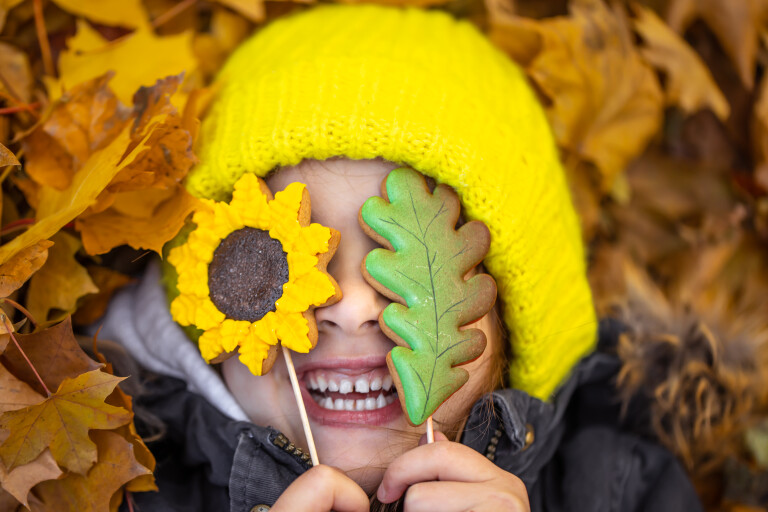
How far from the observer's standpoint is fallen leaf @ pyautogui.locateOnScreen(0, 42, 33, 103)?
139cm

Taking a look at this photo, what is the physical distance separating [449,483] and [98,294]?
0.85 metres

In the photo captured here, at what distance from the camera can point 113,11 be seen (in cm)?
149

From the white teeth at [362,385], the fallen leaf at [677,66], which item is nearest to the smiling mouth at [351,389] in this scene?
the white teeth at [362,385]

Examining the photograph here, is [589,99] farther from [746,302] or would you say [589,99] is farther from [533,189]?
[746,302]

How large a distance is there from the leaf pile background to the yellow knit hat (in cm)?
12

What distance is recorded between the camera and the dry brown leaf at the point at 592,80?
1.57 meters

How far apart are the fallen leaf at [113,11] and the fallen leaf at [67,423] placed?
86 centimetres

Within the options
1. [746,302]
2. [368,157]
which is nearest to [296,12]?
[368,157]

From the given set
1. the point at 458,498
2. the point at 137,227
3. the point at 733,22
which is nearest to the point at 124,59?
the point at 137,227

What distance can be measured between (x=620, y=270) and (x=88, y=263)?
1.39m

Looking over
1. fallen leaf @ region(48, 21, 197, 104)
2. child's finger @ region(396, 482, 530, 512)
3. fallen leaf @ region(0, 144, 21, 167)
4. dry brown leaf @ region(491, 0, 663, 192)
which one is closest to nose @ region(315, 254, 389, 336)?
child's finger @ region(396, 482, 530, 512)

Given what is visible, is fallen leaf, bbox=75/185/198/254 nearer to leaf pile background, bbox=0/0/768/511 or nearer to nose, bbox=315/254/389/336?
leaf pile background, bbox=0/0/768/511

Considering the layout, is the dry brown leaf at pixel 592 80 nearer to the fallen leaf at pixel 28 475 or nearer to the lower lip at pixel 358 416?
the lower lip at pixel 358 416

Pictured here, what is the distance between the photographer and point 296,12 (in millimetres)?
1557
